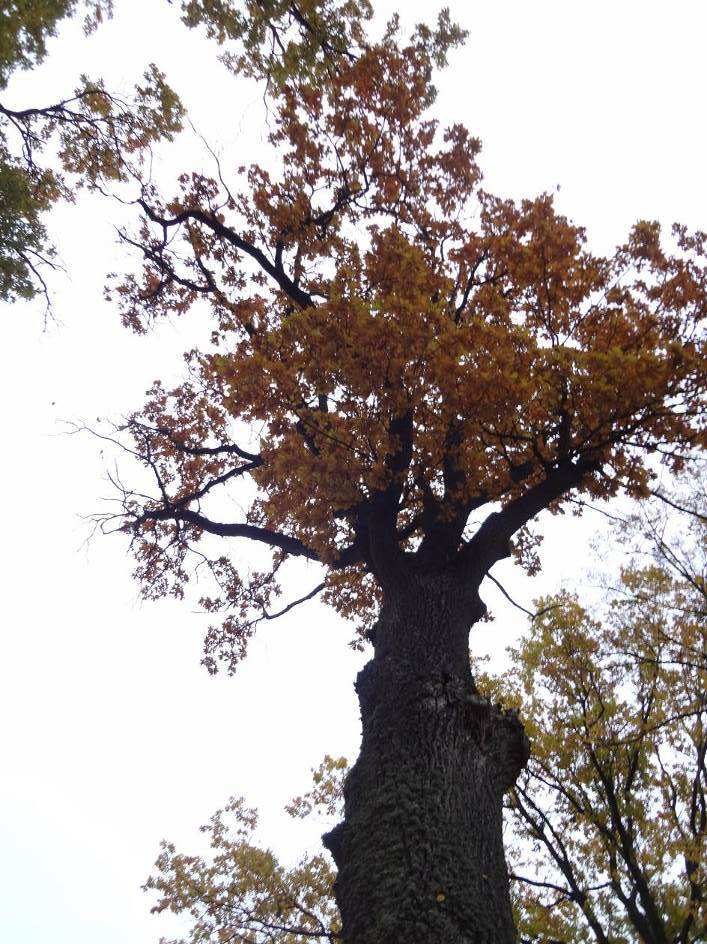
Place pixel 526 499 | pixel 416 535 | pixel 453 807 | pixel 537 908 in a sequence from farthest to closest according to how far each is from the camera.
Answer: pixel 537 908 → pixel 416 535 → pixel 526 499 → pixel 453 807

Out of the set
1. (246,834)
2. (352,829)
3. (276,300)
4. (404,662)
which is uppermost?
(276,300)

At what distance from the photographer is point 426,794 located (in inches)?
130

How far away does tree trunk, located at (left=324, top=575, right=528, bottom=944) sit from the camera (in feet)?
9.28

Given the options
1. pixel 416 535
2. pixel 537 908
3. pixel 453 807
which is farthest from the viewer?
pixel 537 908

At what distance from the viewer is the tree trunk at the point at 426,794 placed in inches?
111

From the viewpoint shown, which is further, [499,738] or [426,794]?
[499,738]

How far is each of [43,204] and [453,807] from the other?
18.7 feet

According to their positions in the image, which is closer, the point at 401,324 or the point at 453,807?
the point at 453,807

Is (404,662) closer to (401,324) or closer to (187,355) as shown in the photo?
(401,324)

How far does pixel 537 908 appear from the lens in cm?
878

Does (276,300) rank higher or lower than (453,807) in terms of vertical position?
higher

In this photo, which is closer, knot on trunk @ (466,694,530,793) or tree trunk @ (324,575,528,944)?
tree trunk @ (324,575,528,944)

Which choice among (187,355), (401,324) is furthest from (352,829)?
(187,355)

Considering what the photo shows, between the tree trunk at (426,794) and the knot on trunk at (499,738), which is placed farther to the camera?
the knot on trunk at (499,738)
